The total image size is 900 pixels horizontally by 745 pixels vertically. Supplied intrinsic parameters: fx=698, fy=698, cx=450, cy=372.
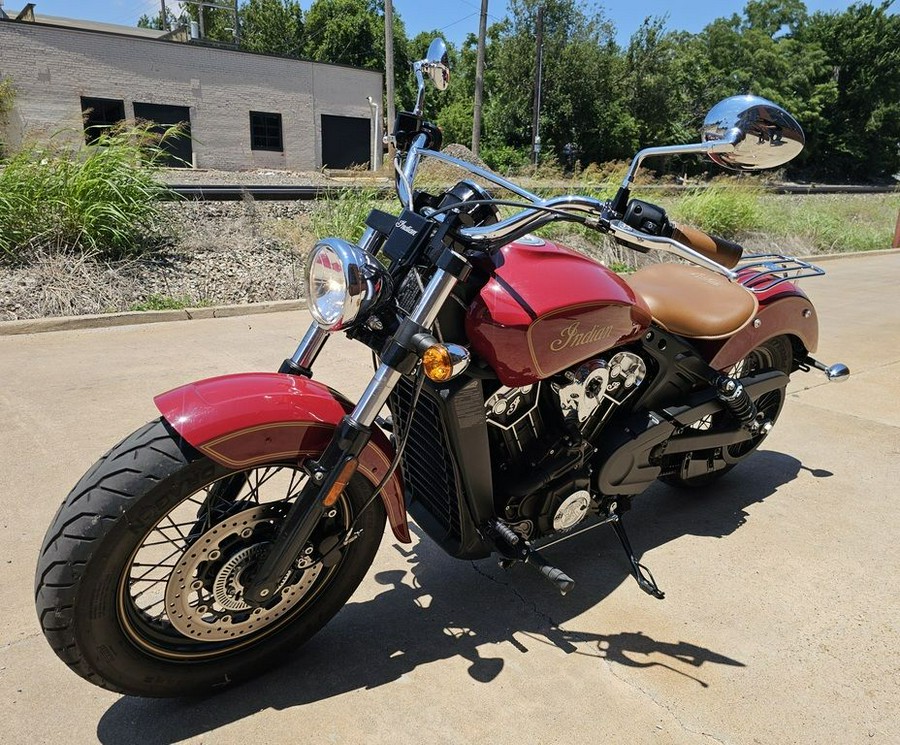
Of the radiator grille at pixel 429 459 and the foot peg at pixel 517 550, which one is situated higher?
the radiator grille at pixel 429 459

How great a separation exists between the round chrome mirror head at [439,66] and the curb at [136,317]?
4674 millimetres

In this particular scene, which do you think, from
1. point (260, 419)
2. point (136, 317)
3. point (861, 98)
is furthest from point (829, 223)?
point (861, 98)

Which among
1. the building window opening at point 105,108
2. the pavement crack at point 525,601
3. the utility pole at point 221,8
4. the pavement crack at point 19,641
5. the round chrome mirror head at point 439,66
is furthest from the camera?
the utility pole at point 221,8

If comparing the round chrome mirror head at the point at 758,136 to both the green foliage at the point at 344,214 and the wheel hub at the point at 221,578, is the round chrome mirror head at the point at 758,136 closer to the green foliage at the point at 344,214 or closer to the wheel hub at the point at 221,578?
the wheel hub at the point at 221,578

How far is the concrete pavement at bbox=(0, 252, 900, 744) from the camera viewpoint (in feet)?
6.93

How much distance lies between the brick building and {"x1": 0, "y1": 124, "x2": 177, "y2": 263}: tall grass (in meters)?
16.5

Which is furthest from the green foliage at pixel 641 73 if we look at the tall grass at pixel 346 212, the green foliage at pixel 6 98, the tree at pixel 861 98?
the tall grass at pixel 346 212

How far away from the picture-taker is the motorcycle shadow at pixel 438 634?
212 cm

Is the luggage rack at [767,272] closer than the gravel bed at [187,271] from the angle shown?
Yes

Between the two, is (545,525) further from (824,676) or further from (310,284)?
(310,284)

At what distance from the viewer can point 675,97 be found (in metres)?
41.2

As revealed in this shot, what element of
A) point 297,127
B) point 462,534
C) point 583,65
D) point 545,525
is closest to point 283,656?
point 462,534

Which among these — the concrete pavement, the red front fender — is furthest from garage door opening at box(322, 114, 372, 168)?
the red front fender

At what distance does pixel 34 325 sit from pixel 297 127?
85.5 ft
